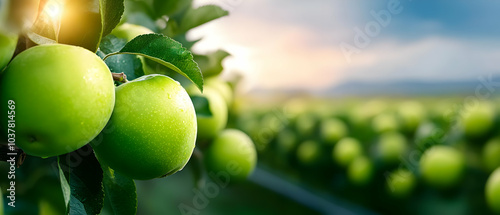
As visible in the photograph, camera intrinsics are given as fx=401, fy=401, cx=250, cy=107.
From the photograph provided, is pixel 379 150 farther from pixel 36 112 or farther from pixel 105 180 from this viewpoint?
pixel 36 112

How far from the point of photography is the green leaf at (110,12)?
35 centimetres

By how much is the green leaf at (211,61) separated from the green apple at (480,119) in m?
0.95

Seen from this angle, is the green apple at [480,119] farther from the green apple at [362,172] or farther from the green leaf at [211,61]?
the green leaf at [211,61]

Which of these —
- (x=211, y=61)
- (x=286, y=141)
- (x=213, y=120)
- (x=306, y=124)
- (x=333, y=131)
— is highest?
(x=211, y=61)

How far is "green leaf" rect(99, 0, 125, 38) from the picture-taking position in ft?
1.15

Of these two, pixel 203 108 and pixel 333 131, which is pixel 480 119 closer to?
pixel 333 131

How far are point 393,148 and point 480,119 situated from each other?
37 cm

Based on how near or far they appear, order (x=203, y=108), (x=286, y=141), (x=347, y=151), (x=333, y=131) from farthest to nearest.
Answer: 1. (x=286, y=141)
2. (x=333, y=131)
3. (x=347, y=151)
4. (x=203, y=108)

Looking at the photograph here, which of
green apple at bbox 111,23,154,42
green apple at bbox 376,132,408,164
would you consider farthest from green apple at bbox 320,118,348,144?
green apple at bbox 111,23,154,42

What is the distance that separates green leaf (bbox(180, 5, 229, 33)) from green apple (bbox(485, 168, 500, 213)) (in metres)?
0.96

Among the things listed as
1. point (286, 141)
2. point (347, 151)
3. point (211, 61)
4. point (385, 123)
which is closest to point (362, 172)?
point (347, 151)

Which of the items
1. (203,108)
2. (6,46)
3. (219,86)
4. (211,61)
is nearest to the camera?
(6,46)

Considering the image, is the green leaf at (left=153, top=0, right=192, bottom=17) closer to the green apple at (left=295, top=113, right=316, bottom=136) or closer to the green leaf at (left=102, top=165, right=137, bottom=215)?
the green leaf at (left=102, top=165, right=137, bottom=215)

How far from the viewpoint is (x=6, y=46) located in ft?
0.94
